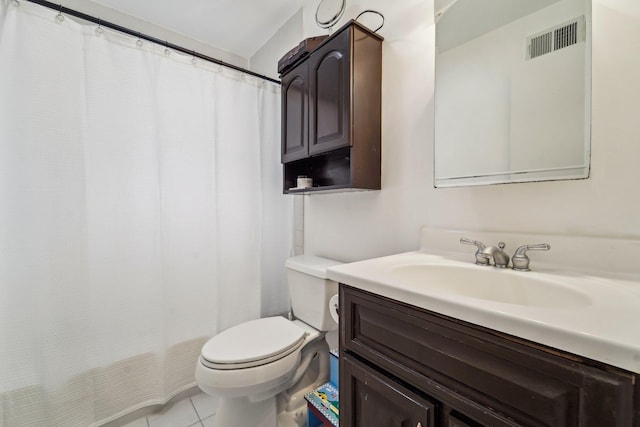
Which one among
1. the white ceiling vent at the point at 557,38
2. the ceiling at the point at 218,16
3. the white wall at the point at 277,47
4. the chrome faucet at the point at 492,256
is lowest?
the chrome faucet at the point at 492,256

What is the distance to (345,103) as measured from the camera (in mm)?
1162

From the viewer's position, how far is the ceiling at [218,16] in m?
1.66

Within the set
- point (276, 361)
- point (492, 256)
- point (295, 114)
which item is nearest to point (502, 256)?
point (492, 256)

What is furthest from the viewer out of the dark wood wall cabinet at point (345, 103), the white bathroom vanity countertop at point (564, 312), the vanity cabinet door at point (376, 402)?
the dark wood wall cabinet at point (345, 103)

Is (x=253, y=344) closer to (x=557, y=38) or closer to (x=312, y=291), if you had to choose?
Result: (x=312, y=291)

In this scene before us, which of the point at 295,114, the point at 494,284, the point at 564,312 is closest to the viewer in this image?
the point at 564,312

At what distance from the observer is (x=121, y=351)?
1300mm

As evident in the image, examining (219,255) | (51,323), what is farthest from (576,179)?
(51,323)

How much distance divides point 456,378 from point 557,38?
98 cm

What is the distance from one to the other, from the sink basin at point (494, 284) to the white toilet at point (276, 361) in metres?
0.49

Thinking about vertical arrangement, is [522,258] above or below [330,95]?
below

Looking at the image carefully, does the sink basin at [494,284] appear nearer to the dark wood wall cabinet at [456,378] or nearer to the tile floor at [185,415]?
the dark wood wall cabinet at [456,378]

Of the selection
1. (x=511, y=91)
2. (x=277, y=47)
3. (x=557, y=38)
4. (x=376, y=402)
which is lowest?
(x=376, y=402)

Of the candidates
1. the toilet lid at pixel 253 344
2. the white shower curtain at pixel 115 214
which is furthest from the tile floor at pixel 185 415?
the toilet lid at pixel 253 344
